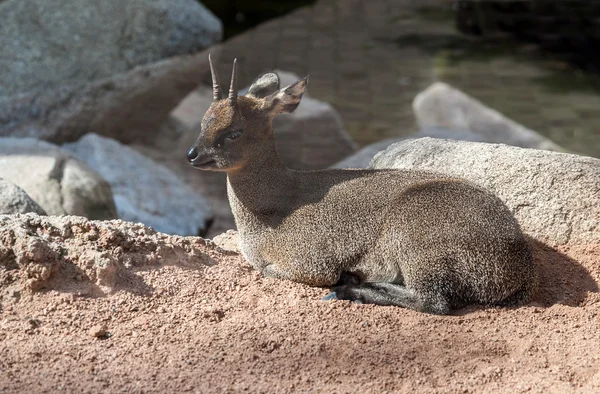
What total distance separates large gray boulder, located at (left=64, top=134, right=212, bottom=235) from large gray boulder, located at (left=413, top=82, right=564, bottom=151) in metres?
3.28

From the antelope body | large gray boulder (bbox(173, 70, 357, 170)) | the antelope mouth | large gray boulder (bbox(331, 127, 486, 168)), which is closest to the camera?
the antelope body

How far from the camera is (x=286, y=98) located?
15.4 feet

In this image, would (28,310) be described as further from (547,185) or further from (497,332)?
(547,185)

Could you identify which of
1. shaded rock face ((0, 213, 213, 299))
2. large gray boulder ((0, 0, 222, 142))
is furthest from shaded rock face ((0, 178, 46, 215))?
large gray boulder ((0, 0, 222, 142))

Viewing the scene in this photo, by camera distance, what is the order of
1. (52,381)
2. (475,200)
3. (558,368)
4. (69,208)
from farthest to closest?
(69,208), (475,200), (558,368), (52,381)

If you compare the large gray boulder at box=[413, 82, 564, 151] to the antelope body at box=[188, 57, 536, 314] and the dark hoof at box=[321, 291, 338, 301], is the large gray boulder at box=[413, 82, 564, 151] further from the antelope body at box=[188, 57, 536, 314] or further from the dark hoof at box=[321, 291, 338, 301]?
the dark hoof at box=[321, 291, 338, 301]

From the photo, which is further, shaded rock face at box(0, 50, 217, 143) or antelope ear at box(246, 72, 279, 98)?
shaded rock face at box(0, 50, 217, 143)

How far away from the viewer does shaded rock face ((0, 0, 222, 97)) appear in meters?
9.65

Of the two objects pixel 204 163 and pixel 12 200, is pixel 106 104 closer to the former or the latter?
pixel 12 200

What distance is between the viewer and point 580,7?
A: 1570 centimetres

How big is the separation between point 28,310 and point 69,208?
9.41 ft

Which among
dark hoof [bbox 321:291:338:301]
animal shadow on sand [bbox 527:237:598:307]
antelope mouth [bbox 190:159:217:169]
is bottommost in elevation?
animal shadow on sand [bbox 527:237:598:307]

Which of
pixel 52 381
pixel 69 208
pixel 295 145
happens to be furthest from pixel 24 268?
pixel 295 145

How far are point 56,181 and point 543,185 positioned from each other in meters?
3.79
